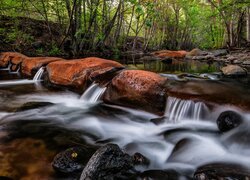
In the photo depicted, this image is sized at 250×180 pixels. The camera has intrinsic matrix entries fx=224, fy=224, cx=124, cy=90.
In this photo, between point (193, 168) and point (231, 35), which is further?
point (231, 35)

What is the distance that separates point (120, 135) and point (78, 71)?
3.50 meters

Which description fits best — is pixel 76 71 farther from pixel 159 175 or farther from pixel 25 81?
pixel 159 175

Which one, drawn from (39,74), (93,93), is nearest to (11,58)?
(39,74)

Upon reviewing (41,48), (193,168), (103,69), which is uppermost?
(41,48)

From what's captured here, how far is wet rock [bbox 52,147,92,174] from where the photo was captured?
9.07ft

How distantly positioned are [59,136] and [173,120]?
2301 mm

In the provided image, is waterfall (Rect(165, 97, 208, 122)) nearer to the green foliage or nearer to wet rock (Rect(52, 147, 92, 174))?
wet rock (Rect(52, 147, 92, 174))

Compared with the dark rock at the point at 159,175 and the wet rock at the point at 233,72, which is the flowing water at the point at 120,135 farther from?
the wet rock at the point at 233,72

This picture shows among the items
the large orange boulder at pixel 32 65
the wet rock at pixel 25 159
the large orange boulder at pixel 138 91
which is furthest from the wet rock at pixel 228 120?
the large orange boulder at pixel 32 65

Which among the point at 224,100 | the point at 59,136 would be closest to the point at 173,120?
the point at 224,100

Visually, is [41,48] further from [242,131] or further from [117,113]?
[242,131]

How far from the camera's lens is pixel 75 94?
6.74 m

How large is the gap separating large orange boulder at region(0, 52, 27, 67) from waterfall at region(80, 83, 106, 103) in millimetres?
5395

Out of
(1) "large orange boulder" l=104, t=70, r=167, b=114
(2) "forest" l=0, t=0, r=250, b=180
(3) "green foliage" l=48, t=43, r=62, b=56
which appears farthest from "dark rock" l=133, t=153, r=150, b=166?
(3) "green foliage" l=48, t=43, r=62, b=56
